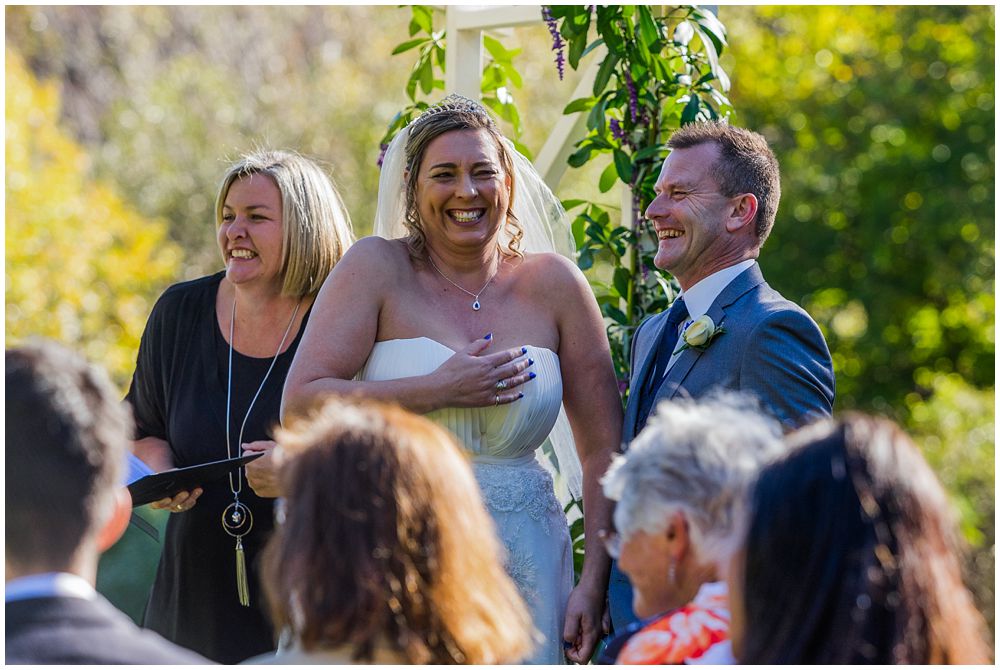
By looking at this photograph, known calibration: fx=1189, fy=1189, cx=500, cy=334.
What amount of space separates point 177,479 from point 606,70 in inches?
82.3

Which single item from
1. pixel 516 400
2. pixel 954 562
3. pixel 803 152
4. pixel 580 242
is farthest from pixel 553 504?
pixel 803 152

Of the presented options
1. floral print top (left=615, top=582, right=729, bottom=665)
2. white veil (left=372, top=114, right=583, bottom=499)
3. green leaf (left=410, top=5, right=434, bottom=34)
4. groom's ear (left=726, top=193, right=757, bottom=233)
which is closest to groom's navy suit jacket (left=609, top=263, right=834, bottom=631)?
groom's ear (left=726, top=193, right=757, bottom=233)

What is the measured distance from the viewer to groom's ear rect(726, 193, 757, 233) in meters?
3.51

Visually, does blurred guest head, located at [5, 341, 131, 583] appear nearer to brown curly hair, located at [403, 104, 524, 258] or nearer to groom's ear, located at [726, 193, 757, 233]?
brown curly hair, located at [403, 104, 524, 258]

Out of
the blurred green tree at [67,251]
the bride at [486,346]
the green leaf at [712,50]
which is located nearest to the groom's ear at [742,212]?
the bride at [486,346]

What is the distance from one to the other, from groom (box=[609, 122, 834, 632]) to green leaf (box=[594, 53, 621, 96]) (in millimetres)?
759

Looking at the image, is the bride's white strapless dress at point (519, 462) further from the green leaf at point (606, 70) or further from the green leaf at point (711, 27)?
the green leaf at point (711, 27)

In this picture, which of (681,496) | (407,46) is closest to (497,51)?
(407,46)

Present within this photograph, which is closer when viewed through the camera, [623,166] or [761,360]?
[761,360]

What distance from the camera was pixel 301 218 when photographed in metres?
3.95

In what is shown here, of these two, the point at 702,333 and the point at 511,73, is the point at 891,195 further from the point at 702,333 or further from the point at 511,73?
the point at 702,333

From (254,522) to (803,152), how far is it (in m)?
14.9

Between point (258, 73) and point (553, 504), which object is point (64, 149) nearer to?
point (258, 73)

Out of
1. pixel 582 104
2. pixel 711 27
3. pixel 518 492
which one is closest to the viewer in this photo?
pixel 518 492
